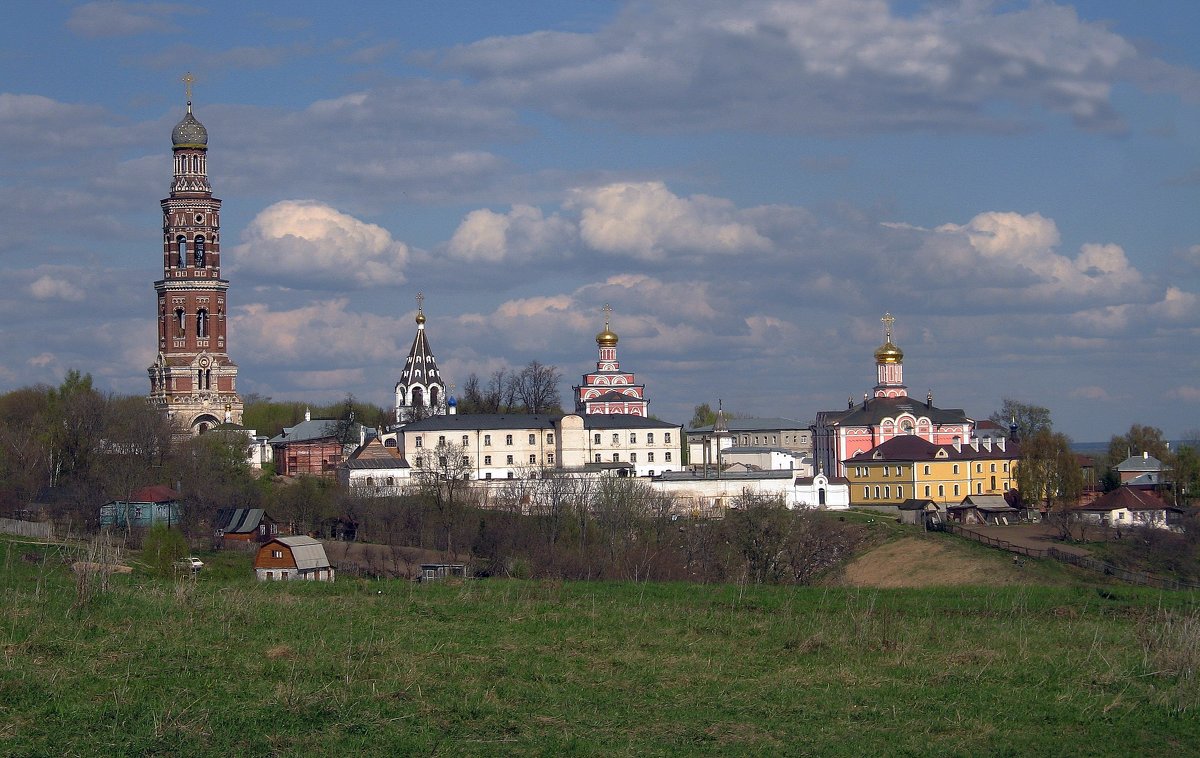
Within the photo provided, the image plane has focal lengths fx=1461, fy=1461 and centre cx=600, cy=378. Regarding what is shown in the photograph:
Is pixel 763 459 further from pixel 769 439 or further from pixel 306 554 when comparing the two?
pixel 306 554

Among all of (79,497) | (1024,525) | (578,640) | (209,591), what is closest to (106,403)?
(79,497)

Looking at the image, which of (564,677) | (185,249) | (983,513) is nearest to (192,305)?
(185,249)

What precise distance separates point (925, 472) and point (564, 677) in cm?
5312

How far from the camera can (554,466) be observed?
211 ft

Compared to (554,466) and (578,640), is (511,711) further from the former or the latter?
(554,466)

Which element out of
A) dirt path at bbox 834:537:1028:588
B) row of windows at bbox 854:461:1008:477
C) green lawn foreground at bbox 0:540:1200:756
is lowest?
dirt path at bbox 834:537:1028:588

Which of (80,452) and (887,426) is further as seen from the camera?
(887,426)

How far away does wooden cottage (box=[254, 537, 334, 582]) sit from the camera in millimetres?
27781

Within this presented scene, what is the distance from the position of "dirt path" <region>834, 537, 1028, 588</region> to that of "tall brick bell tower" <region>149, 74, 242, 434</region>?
36449mm

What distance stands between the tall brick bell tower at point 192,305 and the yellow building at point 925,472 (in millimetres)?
30338

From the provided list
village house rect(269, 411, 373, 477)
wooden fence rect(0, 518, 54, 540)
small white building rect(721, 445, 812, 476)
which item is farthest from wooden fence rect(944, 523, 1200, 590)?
village house rect(269, 411, 373, 477)

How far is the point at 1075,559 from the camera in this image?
1618 inches

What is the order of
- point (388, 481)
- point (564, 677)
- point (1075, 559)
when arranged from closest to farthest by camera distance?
point (564, 677) → point (1075, 559) → point (388, 481)

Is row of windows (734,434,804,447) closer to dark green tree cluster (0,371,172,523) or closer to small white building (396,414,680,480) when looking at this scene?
small white building (396,414,680,480)
